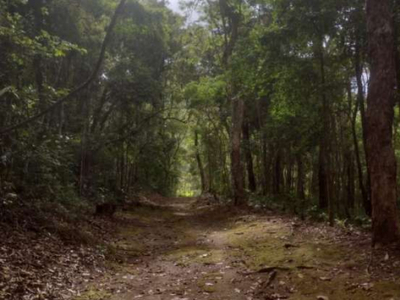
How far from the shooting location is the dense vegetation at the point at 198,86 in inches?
310

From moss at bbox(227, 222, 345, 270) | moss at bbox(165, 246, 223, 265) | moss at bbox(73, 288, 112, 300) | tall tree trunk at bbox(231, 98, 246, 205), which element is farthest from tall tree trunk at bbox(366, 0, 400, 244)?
tall tree trunk at bbox(231, 98, 246, 205)

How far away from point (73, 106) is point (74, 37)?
4.65m

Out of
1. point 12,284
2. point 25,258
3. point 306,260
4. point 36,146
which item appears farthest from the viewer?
point 36,146

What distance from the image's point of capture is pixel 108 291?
7074 millimetres

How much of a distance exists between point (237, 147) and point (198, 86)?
327 centimetres

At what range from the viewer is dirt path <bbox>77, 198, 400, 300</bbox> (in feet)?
21.5

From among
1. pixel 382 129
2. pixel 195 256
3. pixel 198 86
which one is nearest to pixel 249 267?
pixel 195 256

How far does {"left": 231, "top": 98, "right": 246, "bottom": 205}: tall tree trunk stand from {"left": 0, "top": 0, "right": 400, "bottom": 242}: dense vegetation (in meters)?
0.06

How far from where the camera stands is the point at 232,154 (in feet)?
63.9

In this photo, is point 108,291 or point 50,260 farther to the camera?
point 50,260

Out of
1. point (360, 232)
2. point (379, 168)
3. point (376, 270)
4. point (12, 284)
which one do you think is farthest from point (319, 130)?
point (12, 284)

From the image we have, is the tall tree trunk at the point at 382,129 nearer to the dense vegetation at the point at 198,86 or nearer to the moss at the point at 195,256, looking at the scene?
the dense vegetation at the point at 198,86

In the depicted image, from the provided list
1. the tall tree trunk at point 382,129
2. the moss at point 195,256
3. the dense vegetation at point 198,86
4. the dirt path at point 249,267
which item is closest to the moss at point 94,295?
the dirt path at point 249,267

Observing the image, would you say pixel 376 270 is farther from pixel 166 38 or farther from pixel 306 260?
pixel 166 38
